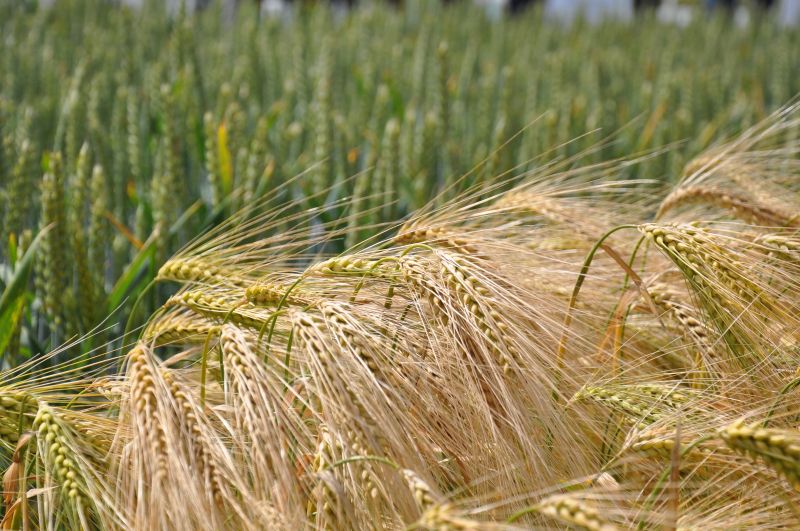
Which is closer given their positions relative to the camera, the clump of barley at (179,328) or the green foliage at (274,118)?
the clump of barley at (179,328)

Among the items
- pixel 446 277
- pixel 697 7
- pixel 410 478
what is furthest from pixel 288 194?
pixel 697 7

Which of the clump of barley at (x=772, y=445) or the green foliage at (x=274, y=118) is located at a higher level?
the green foliage at (x=274, y=118)

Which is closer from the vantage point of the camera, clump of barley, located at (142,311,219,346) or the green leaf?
clump of barley, located at (142,311,219,346)

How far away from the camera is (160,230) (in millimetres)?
1623

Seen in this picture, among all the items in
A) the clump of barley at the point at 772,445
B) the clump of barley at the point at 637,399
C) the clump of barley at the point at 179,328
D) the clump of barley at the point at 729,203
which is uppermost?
the clump of barley at the point at 179,328

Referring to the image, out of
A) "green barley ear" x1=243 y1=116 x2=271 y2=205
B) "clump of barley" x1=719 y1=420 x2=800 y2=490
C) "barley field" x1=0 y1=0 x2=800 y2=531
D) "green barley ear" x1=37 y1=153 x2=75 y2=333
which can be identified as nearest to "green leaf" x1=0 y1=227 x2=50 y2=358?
"barley field" x1=0 y1=0 x2=800 y2=531

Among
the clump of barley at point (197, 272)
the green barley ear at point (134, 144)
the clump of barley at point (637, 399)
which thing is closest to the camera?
the clump of barley at point (637, 399)

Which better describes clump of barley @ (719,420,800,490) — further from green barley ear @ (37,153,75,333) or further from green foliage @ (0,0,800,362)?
green barley ear @ (37,153,75,333)

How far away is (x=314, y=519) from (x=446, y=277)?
0.29 metres

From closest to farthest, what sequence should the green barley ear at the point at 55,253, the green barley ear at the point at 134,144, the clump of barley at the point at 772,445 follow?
the clump of barley at the point at 772,445
the green barley ear at the point at 55,253
the green barley ear at the point at 134,144

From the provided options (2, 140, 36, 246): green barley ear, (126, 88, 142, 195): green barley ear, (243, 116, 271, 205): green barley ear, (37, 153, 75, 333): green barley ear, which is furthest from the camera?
(126, 88, 142, 195): green barley ear

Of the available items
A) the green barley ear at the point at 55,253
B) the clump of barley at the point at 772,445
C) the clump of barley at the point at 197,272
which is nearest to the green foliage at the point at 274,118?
the green barley ear at the point at 55,253

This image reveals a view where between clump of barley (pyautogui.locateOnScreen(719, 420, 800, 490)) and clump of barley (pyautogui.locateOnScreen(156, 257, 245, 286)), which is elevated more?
clump of barley (pyautogui.locateOnScreen(156, 257, 245, 286))

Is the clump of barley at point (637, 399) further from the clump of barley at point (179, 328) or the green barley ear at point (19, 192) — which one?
the green barley ear at point (19, 192)
